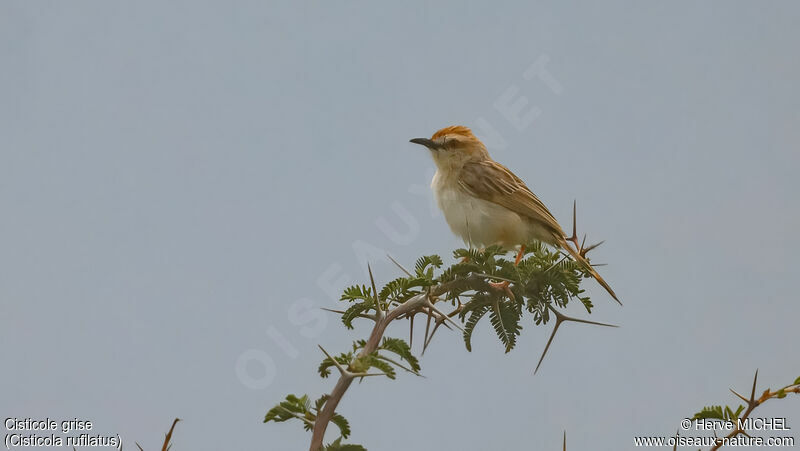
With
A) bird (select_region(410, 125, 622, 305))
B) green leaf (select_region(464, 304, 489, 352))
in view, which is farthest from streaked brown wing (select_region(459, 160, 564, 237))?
green leaf (select_region(464, 304, 489, 352))

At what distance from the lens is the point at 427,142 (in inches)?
277

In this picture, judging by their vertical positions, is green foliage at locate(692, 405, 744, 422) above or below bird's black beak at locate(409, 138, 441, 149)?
below

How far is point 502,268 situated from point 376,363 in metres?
1.14

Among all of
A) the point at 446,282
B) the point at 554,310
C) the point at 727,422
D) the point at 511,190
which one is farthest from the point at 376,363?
the point at 511,190

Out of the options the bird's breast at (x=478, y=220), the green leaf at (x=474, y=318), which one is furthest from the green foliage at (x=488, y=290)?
the bird's breast at (x=478, y=220)

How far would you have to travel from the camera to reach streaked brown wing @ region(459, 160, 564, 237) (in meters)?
6.21

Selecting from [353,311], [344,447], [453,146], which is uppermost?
[453,146]

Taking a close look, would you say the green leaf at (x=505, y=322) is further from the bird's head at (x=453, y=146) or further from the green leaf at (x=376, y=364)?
the bird's head at (x=453, y=146)

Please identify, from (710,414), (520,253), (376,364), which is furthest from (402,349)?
(520,253)

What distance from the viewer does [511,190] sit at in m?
6.40

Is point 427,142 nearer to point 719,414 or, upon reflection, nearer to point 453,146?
point 453,146

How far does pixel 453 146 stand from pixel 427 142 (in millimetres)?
261

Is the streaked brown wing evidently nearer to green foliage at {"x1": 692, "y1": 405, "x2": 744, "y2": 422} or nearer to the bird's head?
the bird's head

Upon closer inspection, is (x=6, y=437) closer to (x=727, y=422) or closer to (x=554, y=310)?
(x=554, y=310)
